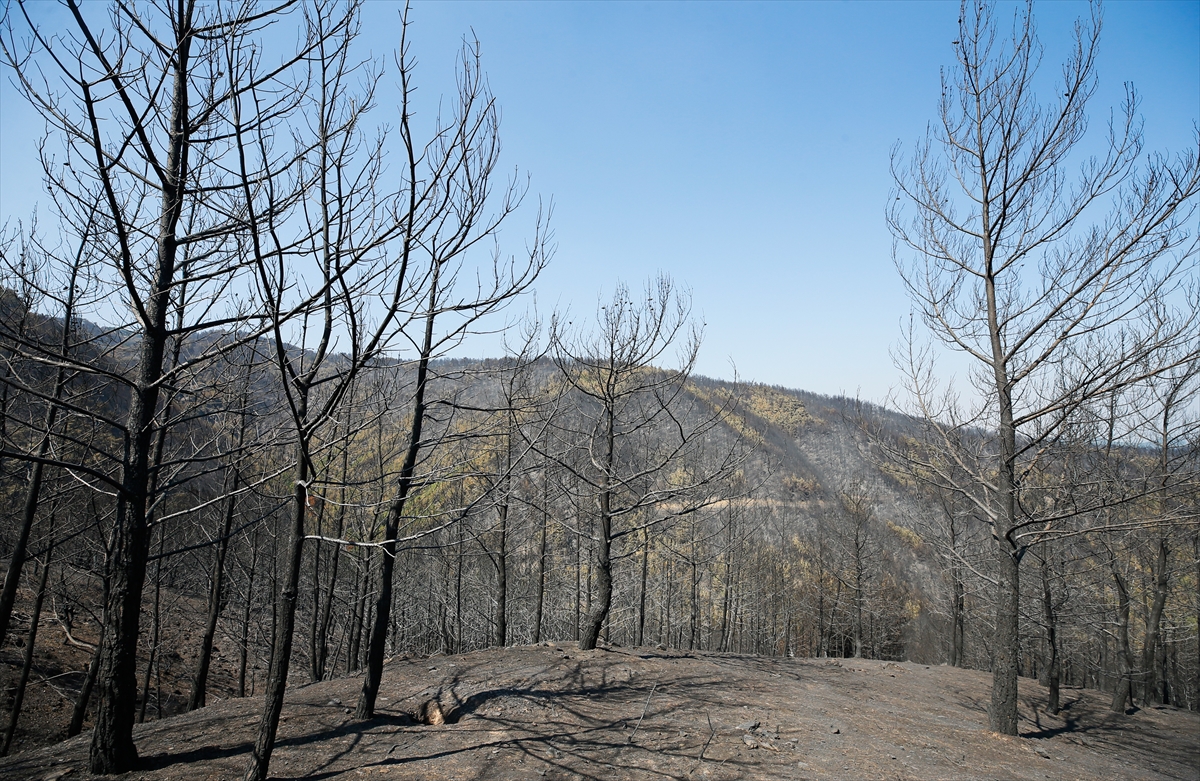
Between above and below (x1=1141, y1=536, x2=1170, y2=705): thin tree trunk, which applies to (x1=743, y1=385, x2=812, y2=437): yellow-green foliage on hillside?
above

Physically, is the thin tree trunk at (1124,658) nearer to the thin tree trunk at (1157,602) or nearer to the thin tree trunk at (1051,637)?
the thin tree trunk at (1157,602)

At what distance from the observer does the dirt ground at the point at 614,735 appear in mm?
5246

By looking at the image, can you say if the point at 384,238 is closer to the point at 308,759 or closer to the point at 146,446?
the point at 146,446

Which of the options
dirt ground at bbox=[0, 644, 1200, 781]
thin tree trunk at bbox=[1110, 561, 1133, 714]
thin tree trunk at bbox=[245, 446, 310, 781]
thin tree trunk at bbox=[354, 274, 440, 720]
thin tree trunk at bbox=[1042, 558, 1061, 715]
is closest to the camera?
thin tree trunk at bbox=[245, 446, 310, 781]

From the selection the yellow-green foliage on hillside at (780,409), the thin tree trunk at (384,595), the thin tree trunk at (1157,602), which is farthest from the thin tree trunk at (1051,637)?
the yellow-green foliage on hillside at (780,409)

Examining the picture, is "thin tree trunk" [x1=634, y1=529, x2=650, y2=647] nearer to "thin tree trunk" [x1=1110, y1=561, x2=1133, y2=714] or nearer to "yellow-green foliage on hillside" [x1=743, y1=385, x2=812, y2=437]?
"thin tree trunk" [x1=1110, y1=561, x2=1133, y2=714]

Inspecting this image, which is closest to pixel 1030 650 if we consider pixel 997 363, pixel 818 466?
pixel 997 363

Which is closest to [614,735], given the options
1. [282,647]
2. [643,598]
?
[282,647]

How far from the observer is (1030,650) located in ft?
61.5

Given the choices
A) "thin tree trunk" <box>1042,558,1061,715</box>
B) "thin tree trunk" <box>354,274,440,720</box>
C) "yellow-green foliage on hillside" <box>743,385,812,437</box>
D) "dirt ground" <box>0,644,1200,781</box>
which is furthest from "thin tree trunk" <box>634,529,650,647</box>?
"yellow-green foliage on hillside" <box>743,385,812,437</box>

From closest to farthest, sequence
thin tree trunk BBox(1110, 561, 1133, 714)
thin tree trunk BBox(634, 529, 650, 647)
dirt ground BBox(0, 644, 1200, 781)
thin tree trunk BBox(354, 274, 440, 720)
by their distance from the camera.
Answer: dirt ground BBox(0, 644, 1200, 781)
thin tree trunk BBox(354, 274, 440, 720)
thin tree trunk BBox(1110, 561, 1133, 714)
thin tree trunk BBox(634, 529, 650, 647)

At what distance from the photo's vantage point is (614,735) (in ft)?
20.2

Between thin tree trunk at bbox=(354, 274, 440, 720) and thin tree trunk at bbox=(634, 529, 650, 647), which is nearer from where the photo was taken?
thin tree trunk at bbox=(354, 274, 440, 720)

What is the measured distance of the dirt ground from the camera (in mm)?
5246
